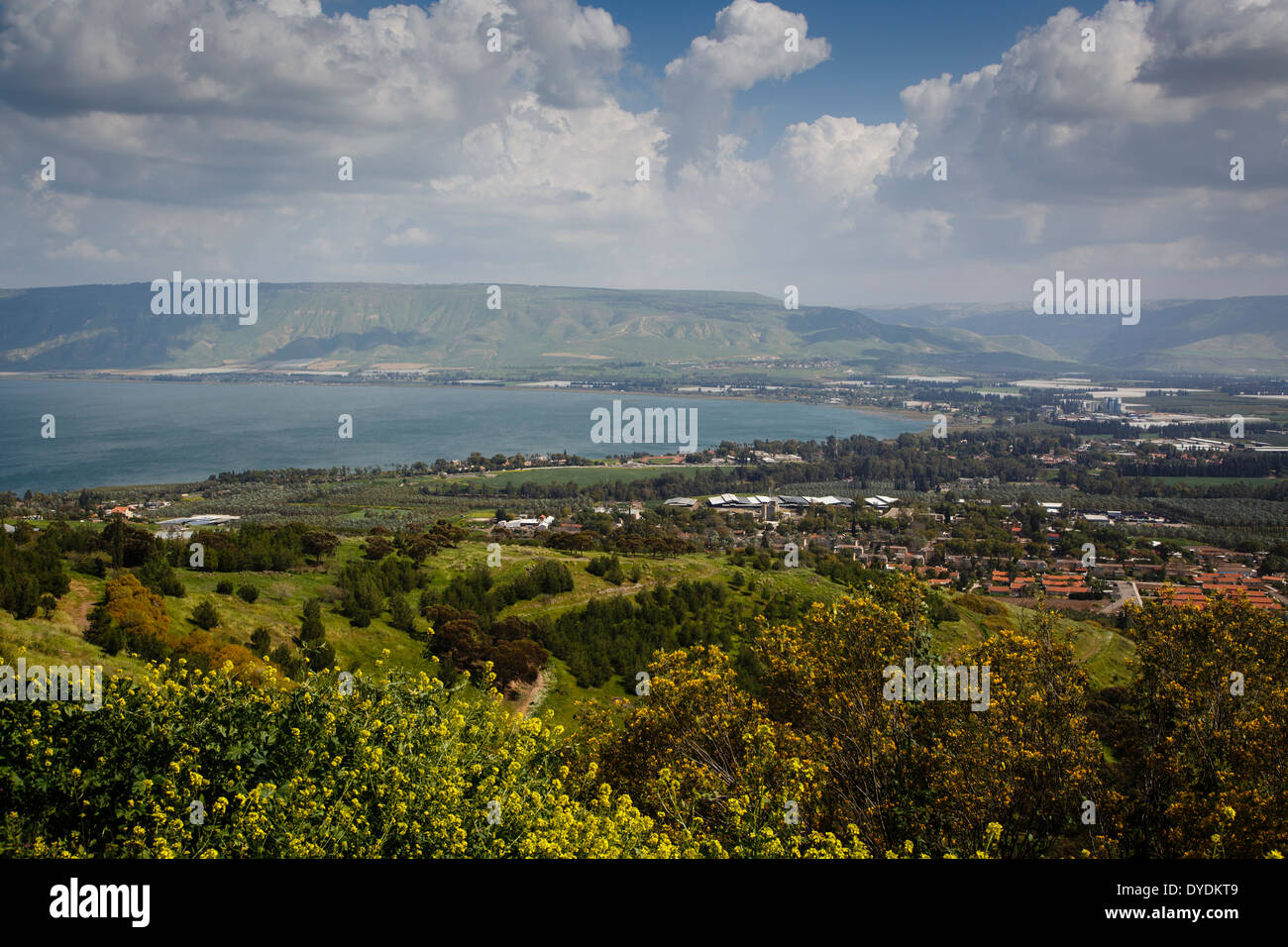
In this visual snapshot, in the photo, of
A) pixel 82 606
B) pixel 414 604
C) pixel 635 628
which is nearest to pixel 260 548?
pixel 414 604

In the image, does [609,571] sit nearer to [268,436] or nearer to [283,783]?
[283,783]

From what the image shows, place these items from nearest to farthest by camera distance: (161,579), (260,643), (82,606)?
(82,606)
(260,643)
(161,579)

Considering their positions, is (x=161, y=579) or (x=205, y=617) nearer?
(x=205, y=617)

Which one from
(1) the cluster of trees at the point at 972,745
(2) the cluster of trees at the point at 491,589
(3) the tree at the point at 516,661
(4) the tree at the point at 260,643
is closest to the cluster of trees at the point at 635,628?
(3) the tree at the point at 516,661

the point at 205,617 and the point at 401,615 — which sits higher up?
the point at 205,617

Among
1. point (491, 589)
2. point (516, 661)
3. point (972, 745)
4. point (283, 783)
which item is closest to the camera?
point (283, 783)

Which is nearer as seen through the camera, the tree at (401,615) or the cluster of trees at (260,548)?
the tree at (401,615)

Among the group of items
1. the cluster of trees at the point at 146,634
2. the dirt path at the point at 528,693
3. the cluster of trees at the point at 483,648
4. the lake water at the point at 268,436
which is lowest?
the dirt path at the point at 528,693

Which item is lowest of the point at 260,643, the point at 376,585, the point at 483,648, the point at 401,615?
the point at 483,648

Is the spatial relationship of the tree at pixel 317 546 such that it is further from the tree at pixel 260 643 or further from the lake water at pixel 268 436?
the lake water at pixel 268 436
